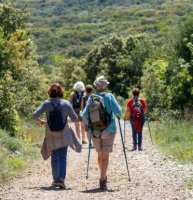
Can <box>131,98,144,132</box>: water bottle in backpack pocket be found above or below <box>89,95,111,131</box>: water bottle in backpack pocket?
below

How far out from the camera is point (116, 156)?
15086 mm

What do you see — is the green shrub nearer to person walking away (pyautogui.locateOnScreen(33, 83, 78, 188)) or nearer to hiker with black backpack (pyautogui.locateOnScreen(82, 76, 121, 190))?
hiker with black backpack (pyautogui.locateOnScreen(82, 76, 121, 190))

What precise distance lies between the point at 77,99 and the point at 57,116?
686 cm

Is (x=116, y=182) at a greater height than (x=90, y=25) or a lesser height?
lesser

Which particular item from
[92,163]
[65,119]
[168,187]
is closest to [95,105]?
[65,119]

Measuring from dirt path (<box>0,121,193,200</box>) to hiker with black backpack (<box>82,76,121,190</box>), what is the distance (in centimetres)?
54

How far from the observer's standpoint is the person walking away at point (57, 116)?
10306 mm

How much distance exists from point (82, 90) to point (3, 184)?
6591 millimetres

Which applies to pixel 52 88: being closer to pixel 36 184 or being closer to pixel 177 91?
pixel 36 184

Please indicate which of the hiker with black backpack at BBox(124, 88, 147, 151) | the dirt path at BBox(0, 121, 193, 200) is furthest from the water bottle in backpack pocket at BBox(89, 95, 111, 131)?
the hiker with black backpack at BBox(124, 88, 147, 151)

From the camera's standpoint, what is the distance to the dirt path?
30.1 ft

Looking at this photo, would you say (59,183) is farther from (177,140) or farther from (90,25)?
(90,25)

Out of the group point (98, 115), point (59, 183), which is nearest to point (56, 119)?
point (98, 115)

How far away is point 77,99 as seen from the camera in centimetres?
1716
